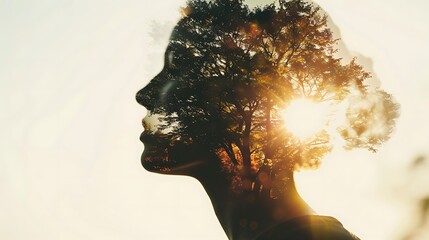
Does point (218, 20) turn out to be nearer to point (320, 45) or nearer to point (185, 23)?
point (185, 23)

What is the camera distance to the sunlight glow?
42.1ft

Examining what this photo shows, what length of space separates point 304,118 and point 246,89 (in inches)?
94.2

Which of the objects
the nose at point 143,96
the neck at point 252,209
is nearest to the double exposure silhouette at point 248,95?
the neck at point 252,209

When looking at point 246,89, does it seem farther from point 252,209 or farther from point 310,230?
point 310,230

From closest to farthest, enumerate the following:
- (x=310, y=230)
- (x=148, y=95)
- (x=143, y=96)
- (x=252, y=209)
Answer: (x=310, y=230), (x=252, y=209), (x=148, y=95), (x=143, y=96)

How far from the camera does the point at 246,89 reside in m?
12.1

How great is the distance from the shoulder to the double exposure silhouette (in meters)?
0.36

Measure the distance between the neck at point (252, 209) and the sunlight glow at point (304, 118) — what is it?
1.61 metres

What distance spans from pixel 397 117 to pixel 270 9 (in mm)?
6366

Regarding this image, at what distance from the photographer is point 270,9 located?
12.8 metres

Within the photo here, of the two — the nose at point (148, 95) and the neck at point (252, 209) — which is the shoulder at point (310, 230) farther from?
the nose at point (148, 95)

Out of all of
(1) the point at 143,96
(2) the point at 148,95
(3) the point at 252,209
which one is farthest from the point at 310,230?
(1) the point at 143,96

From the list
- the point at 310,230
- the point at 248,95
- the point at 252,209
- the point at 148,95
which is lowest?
the point at 310,230

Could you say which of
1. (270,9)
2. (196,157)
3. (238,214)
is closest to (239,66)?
(270,9)
